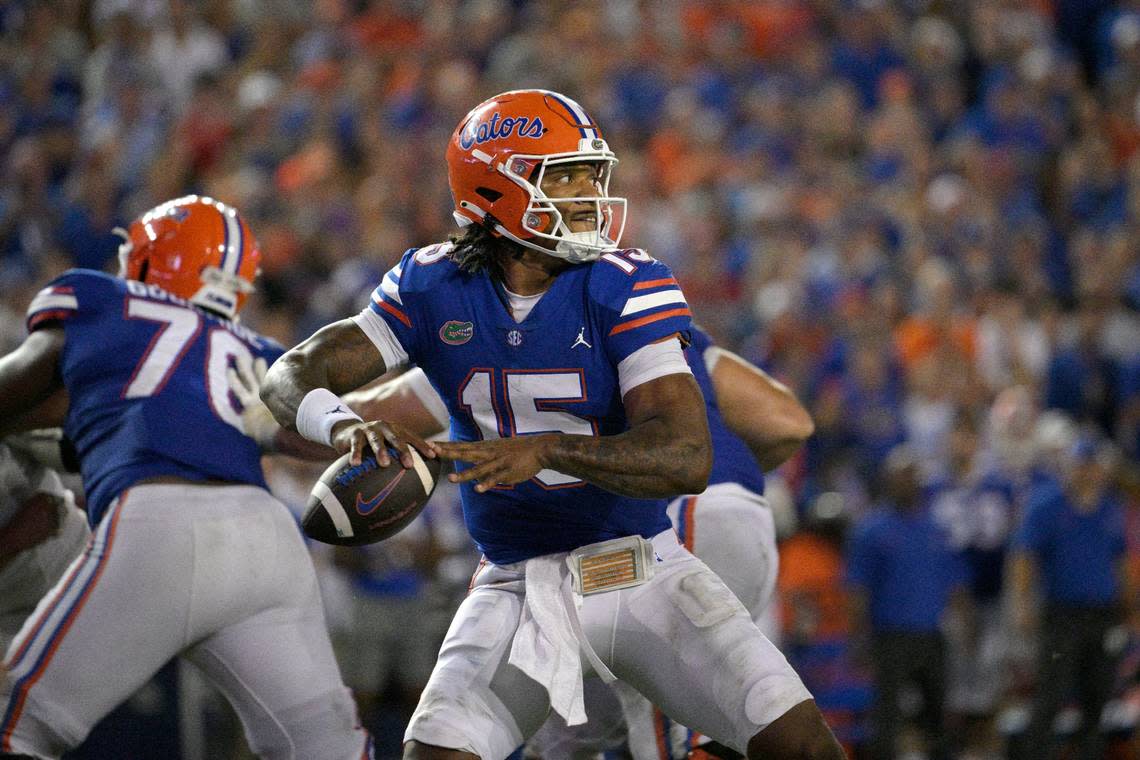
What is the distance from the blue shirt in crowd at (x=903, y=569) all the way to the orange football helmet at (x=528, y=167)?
15.2ft

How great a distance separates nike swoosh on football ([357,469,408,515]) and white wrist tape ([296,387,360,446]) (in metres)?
0.16

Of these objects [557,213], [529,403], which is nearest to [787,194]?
[557,213]

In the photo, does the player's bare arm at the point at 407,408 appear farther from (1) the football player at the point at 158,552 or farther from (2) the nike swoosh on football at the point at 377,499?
(2) the nike swoosh on football at the point at 377,499

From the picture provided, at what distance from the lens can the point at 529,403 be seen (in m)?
3.51

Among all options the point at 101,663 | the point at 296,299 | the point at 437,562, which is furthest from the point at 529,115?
the point at 296,299

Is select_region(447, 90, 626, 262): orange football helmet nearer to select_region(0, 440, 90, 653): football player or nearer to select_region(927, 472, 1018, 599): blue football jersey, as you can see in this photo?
select_region(0, 440, 90, 653): football player

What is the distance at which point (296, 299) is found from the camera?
8.54 m

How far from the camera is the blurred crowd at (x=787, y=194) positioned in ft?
26.9

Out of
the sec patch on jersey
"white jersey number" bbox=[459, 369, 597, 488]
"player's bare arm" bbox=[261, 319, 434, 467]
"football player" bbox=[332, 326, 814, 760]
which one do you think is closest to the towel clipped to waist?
"white jersey number" bbox=[459, 369, 597, 488]

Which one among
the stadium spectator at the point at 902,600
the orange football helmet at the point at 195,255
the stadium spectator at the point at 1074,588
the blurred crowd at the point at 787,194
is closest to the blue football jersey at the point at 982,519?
the blurred crowd at the point at 787,194

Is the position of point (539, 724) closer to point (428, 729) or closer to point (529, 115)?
point (428, 729)

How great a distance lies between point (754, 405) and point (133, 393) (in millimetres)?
1765

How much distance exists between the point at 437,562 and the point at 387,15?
4678mm

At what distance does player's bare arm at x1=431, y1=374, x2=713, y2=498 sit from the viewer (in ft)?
10.4
